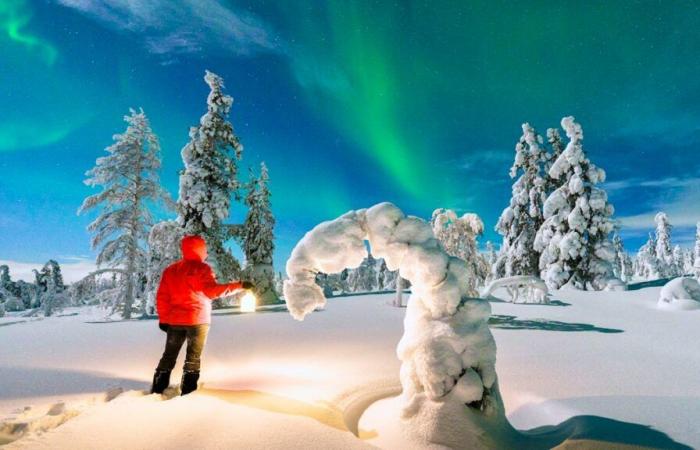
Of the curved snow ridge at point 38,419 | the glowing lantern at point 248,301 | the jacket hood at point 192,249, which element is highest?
the jacket hood at point 192,249

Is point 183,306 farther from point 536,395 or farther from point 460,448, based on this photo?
point 536,395

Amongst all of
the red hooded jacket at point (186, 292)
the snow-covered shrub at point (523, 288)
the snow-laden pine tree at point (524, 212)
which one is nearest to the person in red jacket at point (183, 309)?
A: the red hooded jacket at point (186, 292)

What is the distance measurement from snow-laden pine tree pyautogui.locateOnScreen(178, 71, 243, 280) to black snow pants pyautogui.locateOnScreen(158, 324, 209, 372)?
45.5 feet

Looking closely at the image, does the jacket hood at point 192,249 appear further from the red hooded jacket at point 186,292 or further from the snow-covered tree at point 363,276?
the snow-covered tree at point 363,276

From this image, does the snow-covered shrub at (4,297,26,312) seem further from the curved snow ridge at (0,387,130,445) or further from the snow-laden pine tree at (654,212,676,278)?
the snow-laden pine tree at (654,212,676,278)

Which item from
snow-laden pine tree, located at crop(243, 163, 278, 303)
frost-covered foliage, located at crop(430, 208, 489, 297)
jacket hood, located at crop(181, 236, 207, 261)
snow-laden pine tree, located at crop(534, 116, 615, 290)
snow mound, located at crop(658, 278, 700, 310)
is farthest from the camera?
snow-laden pine tree, located at crop(243, 163, 278, 303)

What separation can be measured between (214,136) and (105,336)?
1290 centimetres

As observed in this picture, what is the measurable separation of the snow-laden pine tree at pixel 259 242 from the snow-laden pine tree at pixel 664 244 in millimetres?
67357

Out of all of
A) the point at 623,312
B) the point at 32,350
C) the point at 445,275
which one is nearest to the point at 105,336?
the point at 32,350

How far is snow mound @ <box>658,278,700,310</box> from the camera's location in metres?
11.5

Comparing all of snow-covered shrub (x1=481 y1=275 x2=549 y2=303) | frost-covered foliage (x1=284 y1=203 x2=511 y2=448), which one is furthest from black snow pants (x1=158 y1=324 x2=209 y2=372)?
snow-covered shrub (x1=481 y1=275 x2=549 y2=303)

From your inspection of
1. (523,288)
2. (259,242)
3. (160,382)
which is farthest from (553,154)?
(160,382)

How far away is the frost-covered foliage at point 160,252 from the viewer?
16.0 metres

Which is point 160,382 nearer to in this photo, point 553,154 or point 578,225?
point 578,225
